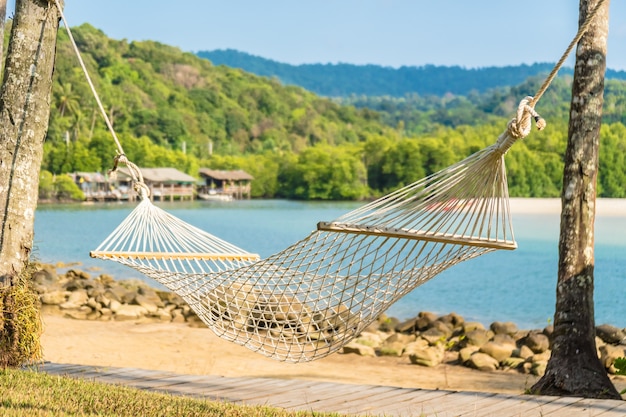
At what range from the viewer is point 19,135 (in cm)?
267

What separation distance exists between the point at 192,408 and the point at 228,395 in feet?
0.86

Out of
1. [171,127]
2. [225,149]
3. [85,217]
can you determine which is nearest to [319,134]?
[225,149]

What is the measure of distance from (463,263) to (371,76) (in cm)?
12107

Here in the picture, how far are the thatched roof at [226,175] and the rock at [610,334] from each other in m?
28.1

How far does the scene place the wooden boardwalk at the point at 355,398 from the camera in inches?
87.5

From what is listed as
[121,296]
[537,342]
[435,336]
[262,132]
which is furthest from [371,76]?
[537,342]

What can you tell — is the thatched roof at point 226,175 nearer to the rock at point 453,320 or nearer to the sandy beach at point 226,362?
the rock at point 453,320

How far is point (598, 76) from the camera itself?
289 cm

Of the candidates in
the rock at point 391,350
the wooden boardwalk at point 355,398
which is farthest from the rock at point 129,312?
the wooden boardwalk at point 355,398

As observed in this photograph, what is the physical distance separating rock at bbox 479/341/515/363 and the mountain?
117 metres

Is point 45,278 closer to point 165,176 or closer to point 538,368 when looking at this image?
point 538,368

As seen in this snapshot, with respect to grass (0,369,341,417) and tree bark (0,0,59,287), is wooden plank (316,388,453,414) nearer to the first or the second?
grass (0,369,341,417)

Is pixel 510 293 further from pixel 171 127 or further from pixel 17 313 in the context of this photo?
pixel 171 127

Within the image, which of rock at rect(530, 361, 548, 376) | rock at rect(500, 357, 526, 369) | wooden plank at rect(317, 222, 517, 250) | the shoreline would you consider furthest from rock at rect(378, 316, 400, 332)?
wooden plank at rect(317, 222, 517, 250)
